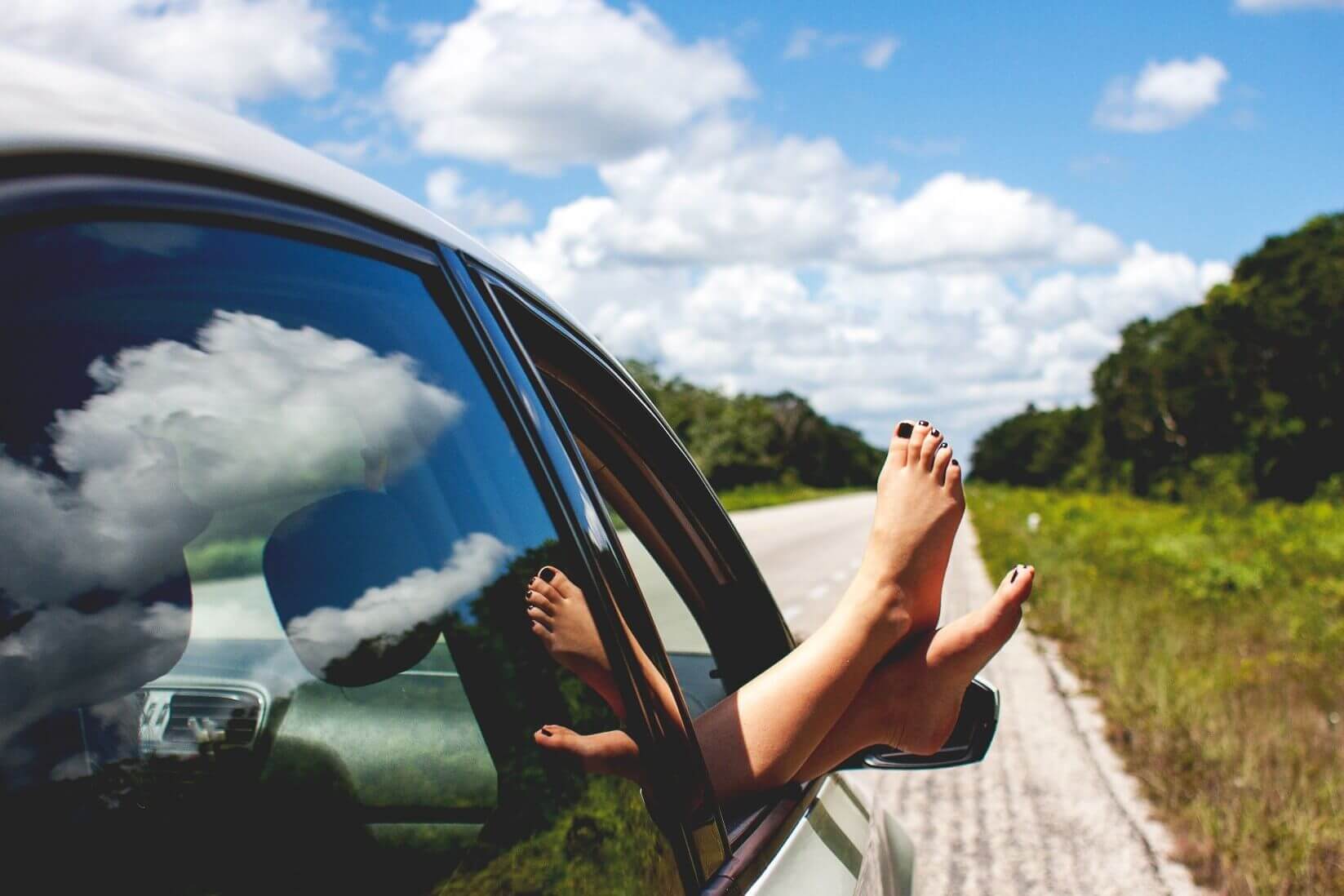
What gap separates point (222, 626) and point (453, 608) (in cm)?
24

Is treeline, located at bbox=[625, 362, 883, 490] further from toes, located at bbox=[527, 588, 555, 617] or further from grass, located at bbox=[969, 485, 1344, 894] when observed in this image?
toes, located at bbox=[527, 588, 555, 617]

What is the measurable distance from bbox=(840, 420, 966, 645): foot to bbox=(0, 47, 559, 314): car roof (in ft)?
2.43

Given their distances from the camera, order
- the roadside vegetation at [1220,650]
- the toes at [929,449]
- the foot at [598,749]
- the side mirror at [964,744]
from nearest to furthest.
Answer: the foot at [598,749], the toes at [929,449], the side mirror at [964,744], the roadside vegetation at [1220,650]

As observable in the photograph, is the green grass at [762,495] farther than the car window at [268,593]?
Yes

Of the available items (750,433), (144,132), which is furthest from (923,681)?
(750,433)

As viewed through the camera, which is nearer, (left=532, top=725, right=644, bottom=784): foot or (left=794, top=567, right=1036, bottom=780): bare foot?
(left=532, top=725, right=644, bottom=784): foot

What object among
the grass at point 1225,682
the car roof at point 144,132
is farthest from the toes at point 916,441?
the grass at point 1225,682

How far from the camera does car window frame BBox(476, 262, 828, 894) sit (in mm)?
1655

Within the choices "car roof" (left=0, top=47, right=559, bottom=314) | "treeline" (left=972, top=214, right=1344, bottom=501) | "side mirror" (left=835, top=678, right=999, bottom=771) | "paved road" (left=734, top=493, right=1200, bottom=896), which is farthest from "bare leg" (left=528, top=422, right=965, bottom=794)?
"treeline" (left=972, top=214, right=1344, bottom=501)

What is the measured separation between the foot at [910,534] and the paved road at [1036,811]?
40.3 inches

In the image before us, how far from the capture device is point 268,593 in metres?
1.14

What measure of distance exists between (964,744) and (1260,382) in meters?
69.3

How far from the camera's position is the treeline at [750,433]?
85.4 meters

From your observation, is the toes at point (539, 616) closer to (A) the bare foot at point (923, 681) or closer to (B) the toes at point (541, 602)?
(B) the toes at point (541, 602)
